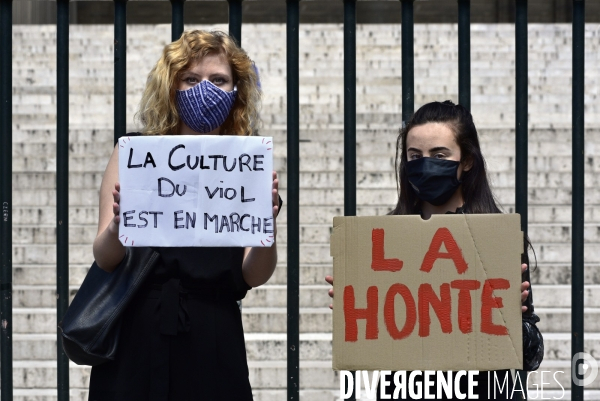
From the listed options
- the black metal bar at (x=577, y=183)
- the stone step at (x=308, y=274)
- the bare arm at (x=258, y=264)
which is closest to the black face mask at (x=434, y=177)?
the bare arm at (x=258, y=264)

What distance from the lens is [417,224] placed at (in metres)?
2.58

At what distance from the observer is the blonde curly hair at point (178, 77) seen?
279 cm

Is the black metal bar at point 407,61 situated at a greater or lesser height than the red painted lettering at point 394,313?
greater

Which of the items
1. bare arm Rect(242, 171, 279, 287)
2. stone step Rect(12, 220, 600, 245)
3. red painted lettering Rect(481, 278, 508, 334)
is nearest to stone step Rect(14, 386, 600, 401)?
stone step Rect(12, 220, 600, 245)

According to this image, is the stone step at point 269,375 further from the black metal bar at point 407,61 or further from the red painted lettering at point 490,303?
the red painted lettering at point 490,303

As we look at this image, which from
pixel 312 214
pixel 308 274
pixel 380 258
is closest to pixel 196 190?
pixel 380 258

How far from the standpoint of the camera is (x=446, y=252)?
258cm

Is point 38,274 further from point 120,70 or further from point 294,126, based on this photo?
point 294,126

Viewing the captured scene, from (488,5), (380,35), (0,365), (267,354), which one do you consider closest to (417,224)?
(0,365)

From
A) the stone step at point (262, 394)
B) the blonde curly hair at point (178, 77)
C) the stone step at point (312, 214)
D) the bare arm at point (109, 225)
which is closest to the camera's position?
the bare arm at point (109, 225)

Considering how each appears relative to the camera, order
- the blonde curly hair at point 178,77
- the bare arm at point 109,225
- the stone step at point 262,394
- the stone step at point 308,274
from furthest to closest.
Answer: the stone step at point 308,274 < the stone step at point 262,394 < the blonde curly hair at point 178,77 < the bare arm at point 109,225

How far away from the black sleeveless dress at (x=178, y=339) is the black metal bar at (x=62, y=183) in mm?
558

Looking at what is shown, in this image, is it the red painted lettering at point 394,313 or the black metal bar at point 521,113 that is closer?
the red painted lettering at point 394,313

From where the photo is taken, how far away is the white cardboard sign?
2.65 metres
